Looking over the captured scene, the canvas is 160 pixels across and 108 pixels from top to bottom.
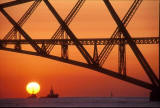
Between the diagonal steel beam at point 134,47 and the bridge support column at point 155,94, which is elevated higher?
the diagonal steel beam at point 134,47

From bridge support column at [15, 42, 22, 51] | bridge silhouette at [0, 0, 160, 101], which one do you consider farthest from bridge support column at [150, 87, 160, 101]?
bridge support column at [15, 42, 22, 51]

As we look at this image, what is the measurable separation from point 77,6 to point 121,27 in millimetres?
4532

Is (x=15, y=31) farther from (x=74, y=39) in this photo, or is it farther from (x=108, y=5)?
(x=108, y=5)

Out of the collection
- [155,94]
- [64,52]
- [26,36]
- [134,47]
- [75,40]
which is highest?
[26,36]

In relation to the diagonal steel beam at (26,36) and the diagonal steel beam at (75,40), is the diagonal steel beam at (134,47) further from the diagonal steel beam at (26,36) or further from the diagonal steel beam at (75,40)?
the diagonal steel beam at (26,36)

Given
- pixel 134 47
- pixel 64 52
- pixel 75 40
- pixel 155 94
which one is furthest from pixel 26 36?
pixel 155 94

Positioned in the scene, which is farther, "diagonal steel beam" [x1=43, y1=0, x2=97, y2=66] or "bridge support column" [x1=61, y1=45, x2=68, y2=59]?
"bridge support column" [x1=61, y1=45, x2=68, y2=59]

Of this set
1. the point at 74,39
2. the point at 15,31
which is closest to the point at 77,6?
the point at 74,39

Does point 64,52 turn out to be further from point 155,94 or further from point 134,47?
point 155,94

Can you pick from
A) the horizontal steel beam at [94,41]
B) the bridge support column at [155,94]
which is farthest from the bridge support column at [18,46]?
the bridge support column at [155,94]

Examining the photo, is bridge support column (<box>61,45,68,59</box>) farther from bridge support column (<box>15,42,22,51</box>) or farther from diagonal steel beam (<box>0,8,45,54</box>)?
bridge support column (<box>15,42,22,51</box>)

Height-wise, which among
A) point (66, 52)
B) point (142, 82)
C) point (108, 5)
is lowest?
point (142, 82)

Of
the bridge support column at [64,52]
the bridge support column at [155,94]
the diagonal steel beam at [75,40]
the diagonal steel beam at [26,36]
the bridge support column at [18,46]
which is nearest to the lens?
the diagonal steel beam at [75,40]

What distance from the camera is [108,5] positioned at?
40281 mm
